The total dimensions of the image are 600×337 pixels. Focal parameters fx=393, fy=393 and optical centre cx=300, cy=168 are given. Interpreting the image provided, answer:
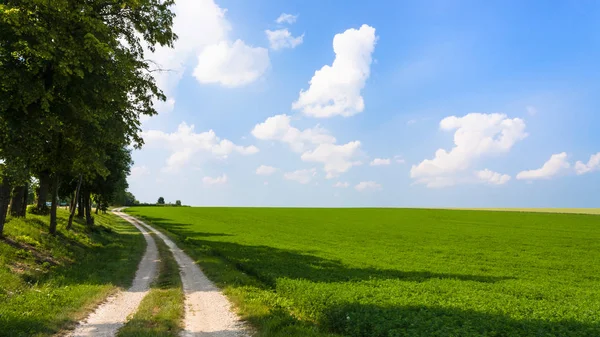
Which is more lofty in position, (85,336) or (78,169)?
(78,169)

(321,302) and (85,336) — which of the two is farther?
(321,302)

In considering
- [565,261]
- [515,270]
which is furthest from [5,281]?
[565,261]

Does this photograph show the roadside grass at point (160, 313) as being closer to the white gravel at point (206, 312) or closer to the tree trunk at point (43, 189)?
the white gravel at point (206, 312)

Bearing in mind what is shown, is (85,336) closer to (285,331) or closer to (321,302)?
(285,331)

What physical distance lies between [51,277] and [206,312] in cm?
872

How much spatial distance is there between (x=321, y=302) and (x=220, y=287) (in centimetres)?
507

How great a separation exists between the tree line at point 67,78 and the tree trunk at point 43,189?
3.68 meters

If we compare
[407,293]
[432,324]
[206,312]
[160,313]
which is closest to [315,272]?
[407,293]

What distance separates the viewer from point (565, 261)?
3080cm

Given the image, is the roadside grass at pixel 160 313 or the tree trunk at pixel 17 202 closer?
the roadside grass at pixel 160 313

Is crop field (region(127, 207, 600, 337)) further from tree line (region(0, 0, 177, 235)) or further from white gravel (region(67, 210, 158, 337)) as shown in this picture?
tree line (region(0, 0, 177, 235))

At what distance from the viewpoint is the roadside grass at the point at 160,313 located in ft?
34.4

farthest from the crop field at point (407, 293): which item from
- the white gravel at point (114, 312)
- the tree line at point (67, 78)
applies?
the tree line at point (67, 78)

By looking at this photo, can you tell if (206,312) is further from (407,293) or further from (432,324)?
(407,293)
